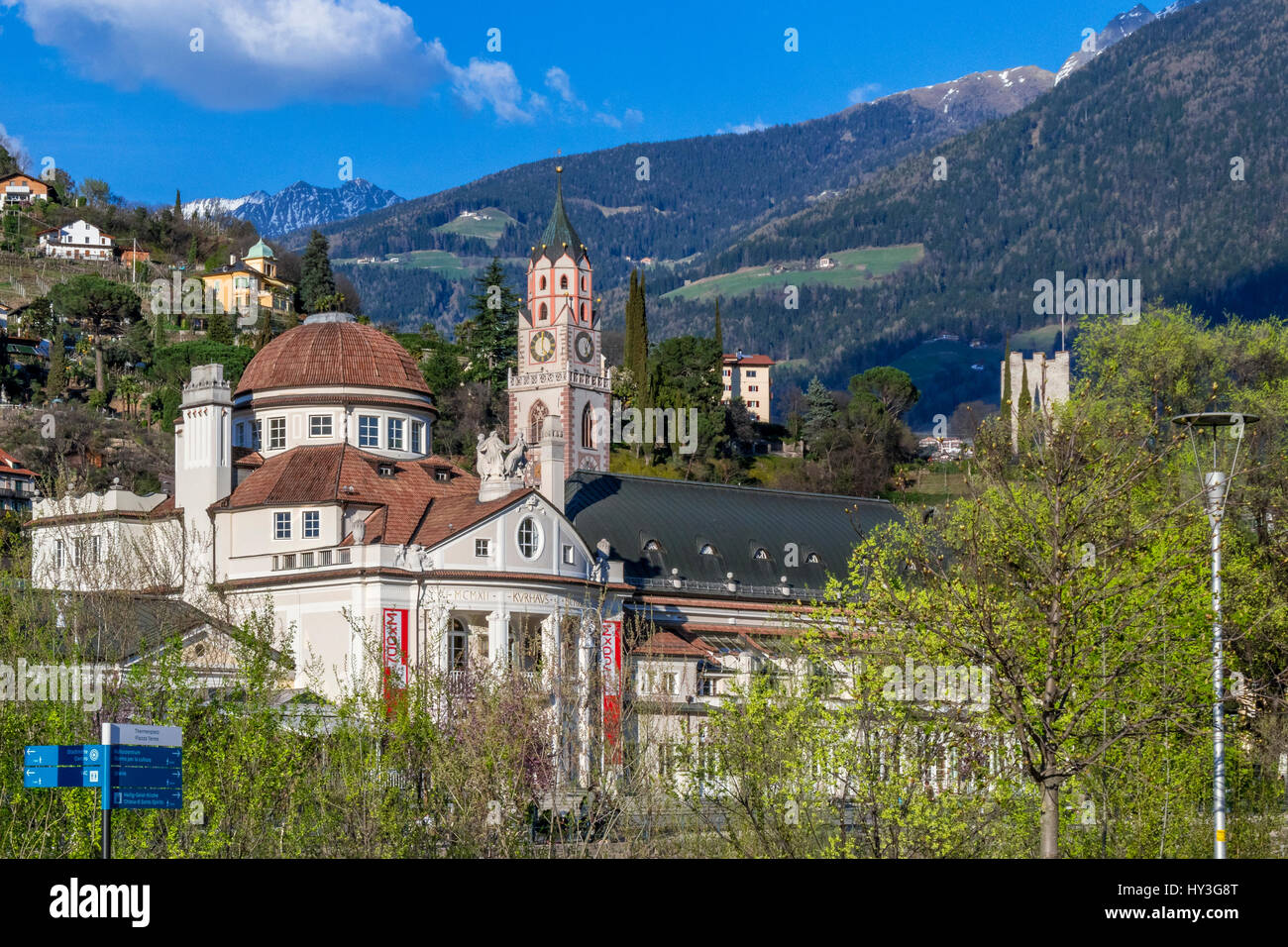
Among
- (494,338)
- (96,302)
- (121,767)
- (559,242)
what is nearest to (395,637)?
(121,767)

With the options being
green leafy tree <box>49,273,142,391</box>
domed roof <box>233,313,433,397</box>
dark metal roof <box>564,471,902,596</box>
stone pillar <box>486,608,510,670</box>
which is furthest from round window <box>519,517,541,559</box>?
green leafy tree <box>49,273,142,391</box>

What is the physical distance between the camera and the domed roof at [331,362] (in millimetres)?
85562

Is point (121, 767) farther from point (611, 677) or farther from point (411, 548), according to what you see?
point (611, 677)

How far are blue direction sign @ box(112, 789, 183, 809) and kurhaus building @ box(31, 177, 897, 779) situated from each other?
33031 mm

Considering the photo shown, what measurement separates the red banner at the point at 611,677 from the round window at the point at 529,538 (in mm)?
3996

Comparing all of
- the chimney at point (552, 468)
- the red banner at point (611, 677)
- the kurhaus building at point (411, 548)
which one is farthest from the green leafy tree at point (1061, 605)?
the chimney at point (552, 468)

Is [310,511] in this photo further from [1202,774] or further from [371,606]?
[1202,774]

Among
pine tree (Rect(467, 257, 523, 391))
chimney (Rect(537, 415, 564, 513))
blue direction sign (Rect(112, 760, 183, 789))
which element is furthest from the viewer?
pine tree (Rect(467, 257, 523, 391))

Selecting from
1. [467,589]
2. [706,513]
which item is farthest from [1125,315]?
[467,589]

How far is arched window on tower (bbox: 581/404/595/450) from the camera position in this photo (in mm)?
A: 155500

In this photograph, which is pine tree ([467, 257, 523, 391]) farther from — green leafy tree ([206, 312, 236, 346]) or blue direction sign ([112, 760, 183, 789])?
blue direction sign ([112, 760, 183, 789])

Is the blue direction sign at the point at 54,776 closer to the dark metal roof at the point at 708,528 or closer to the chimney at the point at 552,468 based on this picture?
the chimney at the point at 552,468

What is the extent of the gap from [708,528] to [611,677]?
21.1m

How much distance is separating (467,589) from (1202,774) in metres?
35.3
